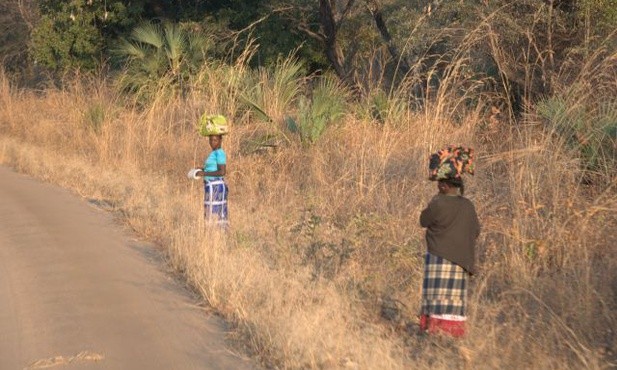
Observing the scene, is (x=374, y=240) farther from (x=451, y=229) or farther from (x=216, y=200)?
(x=451, y=229)

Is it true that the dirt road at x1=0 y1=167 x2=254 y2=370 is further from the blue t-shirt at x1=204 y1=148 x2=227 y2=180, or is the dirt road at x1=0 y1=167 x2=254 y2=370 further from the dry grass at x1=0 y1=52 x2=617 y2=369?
the blue t-shirt at x1=204 y1=148 x2=227 y2=180

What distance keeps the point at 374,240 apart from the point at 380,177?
1999 millimetres

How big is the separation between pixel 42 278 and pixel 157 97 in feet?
26.3

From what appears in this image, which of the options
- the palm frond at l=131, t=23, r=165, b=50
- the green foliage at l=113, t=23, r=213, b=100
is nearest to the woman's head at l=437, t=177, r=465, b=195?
the green foliage at l=113, t=23, r=213, b=100

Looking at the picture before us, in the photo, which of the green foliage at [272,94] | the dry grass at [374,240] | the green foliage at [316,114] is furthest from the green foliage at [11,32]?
the green foliage at [316,114]

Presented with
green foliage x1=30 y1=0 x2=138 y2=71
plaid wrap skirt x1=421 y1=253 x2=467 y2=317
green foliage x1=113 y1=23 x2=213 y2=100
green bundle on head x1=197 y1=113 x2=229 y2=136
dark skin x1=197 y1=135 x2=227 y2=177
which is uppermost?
green foliage x1=30 y1=0 x2=138 y2=71

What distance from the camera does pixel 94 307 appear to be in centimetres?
664

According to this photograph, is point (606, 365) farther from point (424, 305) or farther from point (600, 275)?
point (600, 275)

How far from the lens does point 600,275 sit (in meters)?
6.86

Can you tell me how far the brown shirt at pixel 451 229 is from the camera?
5.91 m

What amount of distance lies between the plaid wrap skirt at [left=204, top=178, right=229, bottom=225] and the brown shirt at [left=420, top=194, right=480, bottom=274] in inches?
132

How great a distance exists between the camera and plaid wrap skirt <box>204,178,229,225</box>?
347 inches

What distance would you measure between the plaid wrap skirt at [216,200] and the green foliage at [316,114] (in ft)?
11.2

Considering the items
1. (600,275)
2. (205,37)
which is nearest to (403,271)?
(600,275)
